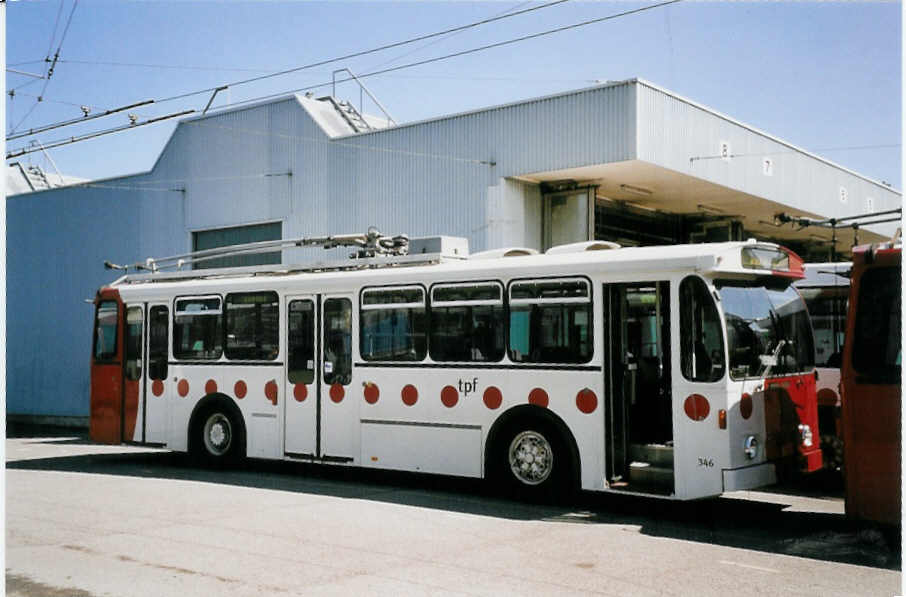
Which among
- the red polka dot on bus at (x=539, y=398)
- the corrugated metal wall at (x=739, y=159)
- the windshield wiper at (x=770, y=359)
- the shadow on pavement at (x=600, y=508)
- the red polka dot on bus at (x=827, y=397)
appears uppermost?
the corrugated metal wall at (x=739, y=159)

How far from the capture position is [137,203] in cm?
2917

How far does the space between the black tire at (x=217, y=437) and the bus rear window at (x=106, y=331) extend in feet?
7.51

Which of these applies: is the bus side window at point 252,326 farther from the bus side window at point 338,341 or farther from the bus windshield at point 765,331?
the bus windshield at point 765,331

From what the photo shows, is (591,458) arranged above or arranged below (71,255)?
below

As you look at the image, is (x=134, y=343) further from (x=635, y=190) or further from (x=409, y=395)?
(x=635, y=190)

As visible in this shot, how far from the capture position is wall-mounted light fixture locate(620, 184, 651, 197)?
2276cm

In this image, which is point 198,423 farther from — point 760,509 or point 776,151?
point 776,151

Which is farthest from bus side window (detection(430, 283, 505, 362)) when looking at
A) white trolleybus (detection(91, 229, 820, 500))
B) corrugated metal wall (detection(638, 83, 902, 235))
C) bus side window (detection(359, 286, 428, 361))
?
corrugated metal wall (detection(638, 83, 902, 235))

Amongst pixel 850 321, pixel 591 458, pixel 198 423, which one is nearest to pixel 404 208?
pixel 198 423

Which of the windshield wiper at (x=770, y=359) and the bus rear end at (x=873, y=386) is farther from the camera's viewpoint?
the windshield wiper at (x=770, y=359)

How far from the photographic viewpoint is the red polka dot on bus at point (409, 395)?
1238 centimetres

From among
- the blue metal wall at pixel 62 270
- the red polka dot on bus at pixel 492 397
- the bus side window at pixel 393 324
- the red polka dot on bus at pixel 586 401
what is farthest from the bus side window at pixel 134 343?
the blue metal wall at pixel 62 270

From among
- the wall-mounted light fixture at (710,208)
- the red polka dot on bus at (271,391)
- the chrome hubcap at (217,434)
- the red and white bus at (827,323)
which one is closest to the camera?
the red and white bus at (827,323)

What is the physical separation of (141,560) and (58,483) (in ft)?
19.6
